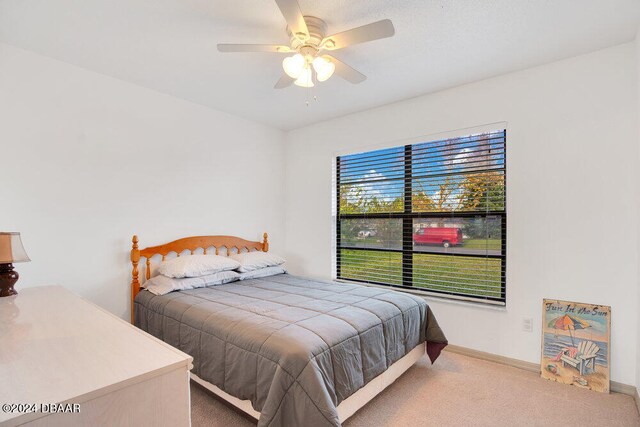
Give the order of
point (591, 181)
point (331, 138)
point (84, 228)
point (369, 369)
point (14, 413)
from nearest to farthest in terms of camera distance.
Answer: point (14, 413), point (369, 369), point (591, 181), point (84, 228), point (331, 138)

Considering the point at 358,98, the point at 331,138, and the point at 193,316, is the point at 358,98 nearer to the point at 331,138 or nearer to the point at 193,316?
the point at 331,138

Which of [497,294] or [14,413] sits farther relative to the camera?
[497,294]

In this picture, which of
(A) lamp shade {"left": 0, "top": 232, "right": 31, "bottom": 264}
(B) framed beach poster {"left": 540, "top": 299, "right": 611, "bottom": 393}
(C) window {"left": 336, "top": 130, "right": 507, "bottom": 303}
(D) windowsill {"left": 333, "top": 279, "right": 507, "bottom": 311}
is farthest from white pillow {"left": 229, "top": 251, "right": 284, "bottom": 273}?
(B) framed beach poster {"left": 540, "top": 299, "right": 611, "bottom": 393}

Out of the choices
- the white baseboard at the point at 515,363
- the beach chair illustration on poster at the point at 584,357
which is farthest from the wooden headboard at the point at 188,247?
the beach chair illustration on poster at the point at 584,357

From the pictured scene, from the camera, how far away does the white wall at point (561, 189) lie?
2.32 meters

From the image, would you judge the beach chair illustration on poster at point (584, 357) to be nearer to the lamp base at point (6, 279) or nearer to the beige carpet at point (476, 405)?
the beige carpet at point (476, 405)

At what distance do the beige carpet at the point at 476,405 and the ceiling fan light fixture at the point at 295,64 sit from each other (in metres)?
2.27

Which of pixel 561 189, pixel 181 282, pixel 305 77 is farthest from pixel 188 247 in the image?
pixel 561 189

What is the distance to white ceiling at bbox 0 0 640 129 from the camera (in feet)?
6.31

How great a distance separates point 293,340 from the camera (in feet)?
5.54

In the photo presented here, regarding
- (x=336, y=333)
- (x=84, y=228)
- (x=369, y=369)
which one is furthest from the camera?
(x=84, y=228)

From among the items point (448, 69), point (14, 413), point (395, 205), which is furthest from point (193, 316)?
point (448, 69)

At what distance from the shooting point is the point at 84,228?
2.69 meters

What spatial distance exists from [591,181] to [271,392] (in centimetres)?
275
